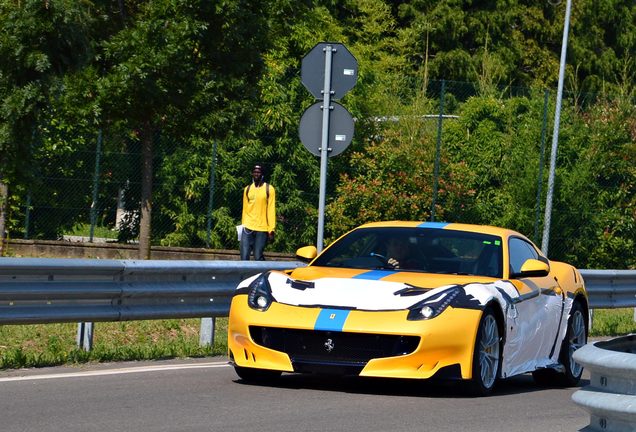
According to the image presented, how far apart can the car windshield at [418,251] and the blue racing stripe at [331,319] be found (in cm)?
123

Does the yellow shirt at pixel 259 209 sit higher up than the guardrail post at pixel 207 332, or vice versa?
the yellow shirt at pixel 259 209

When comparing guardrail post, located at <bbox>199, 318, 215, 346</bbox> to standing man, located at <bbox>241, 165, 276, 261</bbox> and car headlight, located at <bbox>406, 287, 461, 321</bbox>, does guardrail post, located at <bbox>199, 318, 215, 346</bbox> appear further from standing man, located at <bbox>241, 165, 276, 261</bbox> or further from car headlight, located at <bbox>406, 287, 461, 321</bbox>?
standing man, located at <bbox>241, 165, 276, 261</bbox>

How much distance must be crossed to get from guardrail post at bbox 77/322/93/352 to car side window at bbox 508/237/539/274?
3.53m

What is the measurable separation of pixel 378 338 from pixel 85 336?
339 centimetres

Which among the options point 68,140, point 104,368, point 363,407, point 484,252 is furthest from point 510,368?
point 68,140

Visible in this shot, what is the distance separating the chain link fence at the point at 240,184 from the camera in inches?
904

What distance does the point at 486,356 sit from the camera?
10008mm

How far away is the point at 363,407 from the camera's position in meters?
9.05

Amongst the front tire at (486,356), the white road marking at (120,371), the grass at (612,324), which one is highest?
the front tire at (486,356)

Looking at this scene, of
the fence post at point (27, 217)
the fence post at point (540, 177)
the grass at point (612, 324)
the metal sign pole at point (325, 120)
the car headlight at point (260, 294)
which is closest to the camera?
the car headlight at point (260, 294)

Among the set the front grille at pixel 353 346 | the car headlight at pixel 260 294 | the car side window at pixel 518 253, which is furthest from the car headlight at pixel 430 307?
the car side window at pixel 518 253

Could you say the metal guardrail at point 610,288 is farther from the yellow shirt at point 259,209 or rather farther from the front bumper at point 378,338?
the front bumper at point 378,338

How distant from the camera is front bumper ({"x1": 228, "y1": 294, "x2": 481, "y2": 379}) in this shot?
9.51m

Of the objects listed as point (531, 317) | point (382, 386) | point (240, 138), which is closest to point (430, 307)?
point (382, 386)
